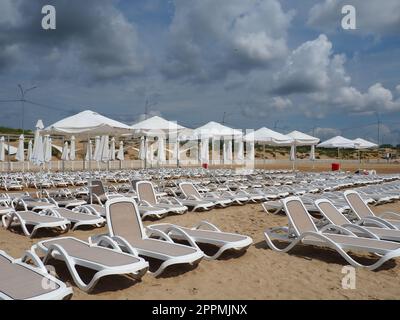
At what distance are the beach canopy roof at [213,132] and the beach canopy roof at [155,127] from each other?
3.15 meters

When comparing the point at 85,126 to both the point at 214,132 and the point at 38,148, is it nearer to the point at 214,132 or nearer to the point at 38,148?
the point at 38,148

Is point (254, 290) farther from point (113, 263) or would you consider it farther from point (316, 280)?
point (113, 263)

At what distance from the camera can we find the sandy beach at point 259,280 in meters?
3.58

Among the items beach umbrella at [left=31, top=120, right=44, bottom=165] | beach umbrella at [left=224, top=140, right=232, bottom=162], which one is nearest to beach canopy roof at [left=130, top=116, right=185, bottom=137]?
beach umbrella at [left=31, top=120, right=44, bottom=165]

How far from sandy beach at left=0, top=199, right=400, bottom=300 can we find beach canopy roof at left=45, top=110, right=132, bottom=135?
13.3 ft

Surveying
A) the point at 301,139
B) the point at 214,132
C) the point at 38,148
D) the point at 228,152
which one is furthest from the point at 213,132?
the point at 38,148

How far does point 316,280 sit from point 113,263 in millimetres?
2157

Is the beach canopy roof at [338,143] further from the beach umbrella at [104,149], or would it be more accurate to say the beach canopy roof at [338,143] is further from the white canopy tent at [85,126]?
the white canopy tent at [85,126]

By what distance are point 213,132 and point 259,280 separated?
1264 cm

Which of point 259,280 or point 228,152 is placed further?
point 228,152

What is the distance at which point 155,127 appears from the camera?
12.2 m

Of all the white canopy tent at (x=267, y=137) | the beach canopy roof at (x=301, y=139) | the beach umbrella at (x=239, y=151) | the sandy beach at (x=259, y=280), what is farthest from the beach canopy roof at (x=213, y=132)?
the sandy beach at (x=259, y=280)

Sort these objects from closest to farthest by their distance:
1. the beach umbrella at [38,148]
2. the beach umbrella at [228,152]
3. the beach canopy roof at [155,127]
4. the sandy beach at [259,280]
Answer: the sandy beach at [259,280], the beach umbrella at [38,148], the beach canopy roof at [155,127], the beach umbrella at [228,152]
